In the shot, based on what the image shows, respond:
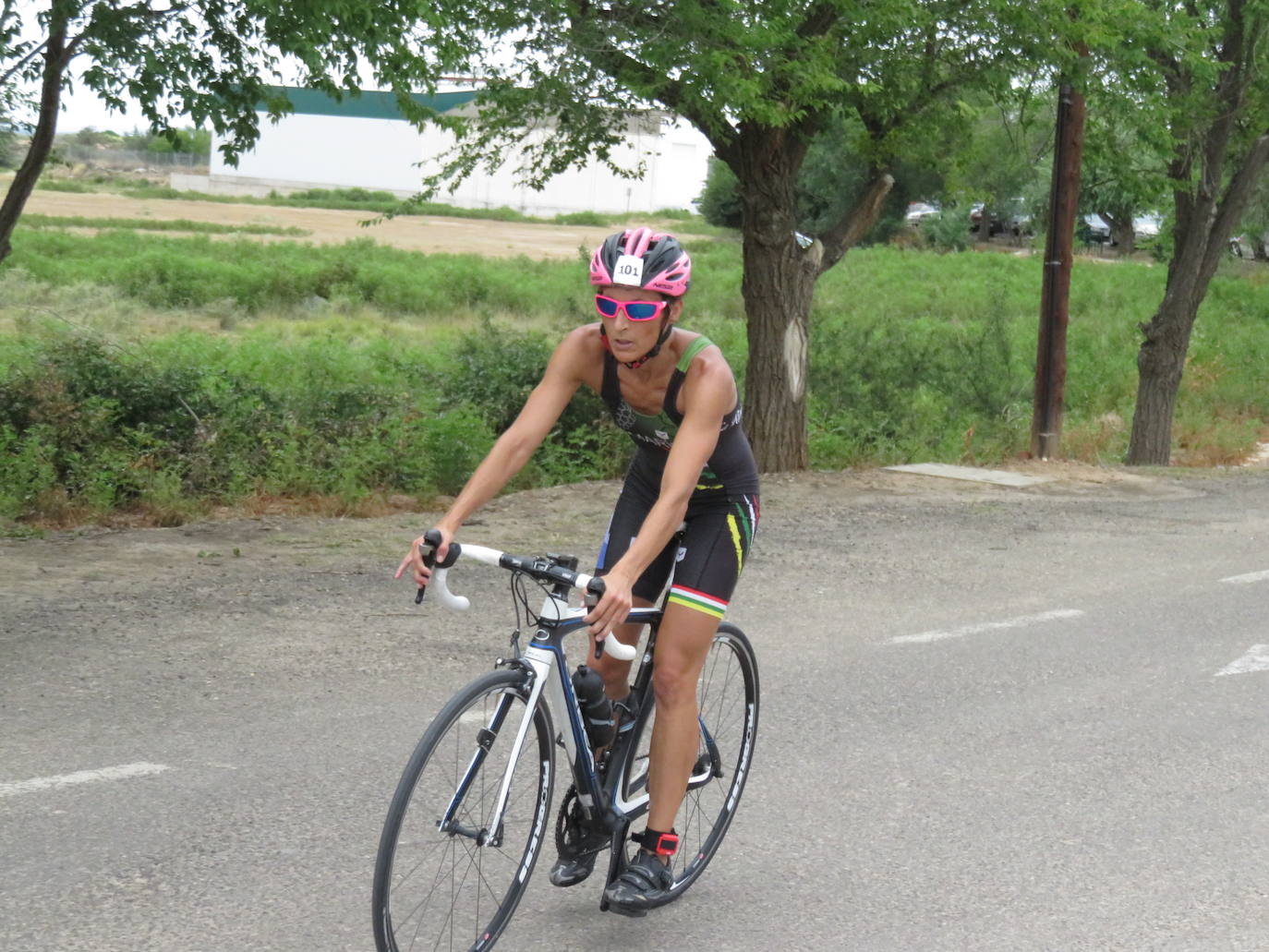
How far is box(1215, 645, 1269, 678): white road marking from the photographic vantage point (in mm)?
7430

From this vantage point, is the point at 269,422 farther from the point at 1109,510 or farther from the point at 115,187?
the point at 115,187

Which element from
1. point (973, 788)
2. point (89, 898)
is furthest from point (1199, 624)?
point (89, 898)

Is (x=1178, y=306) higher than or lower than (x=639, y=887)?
higher

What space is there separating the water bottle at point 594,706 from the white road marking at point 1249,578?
677 centimetres

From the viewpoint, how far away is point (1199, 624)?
8.45m

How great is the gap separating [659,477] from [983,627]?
4.33 m

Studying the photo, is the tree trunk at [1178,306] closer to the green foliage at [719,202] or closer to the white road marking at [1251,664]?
the white road marking at [1251,664]

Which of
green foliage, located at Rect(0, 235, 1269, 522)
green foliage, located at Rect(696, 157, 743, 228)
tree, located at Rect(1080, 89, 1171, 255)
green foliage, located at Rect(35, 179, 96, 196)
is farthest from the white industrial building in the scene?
tree, located at Rect(1080, 89, 1171, 255)

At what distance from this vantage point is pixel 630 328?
3.86 meters

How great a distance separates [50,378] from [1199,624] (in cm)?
943

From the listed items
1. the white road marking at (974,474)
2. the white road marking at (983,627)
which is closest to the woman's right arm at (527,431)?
the white road marking at (983,627)

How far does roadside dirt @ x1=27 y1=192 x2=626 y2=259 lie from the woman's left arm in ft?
160

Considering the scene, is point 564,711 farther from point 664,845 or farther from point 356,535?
point 356,535

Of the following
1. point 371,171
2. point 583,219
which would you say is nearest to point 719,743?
point 583,219
